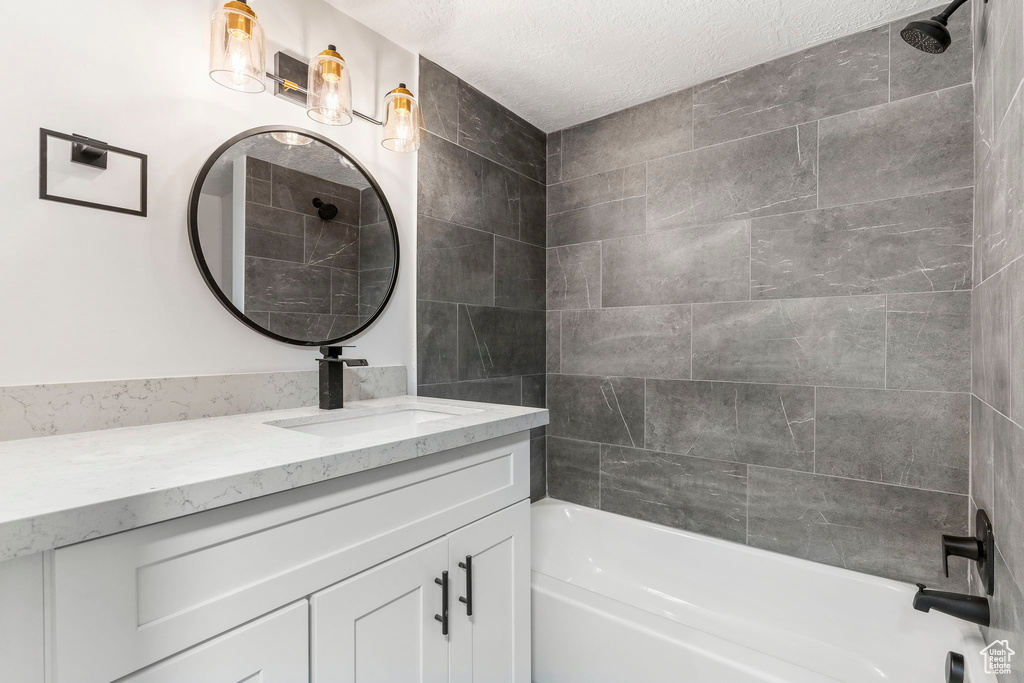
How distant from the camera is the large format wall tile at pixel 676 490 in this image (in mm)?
2080

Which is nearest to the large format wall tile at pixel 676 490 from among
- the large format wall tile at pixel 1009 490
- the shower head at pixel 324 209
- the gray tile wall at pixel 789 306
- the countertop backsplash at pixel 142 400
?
the gray tile wall at pixel 789 306

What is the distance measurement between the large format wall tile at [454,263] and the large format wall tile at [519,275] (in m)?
0.05

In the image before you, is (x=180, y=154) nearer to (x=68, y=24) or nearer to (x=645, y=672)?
(x=68, y=24)

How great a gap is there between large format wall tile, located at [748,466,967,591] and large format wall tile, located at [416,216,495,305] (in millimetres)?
1397

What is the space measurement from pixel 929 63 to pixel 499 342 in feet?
6.19

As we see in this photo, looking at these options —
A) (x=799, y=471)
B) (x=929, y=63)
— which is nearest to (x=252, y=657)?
(x=799, y=471)

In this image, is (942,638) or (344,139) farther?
(344,139)

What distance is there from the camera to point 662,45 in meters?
1.89

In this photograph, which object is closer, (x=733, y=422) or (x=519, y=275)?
(x=733, y=422)

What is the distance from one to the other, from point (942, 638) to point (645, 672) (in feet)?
3.06

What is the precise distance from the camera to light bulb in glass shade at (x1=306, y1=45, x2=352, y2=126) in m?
1.43

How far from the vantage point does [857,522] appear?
182 centimetres

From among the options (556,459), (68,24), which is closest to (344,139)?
(68,24)

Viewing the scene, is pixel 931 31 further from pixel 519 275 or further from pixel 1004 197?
pixel 519 275
